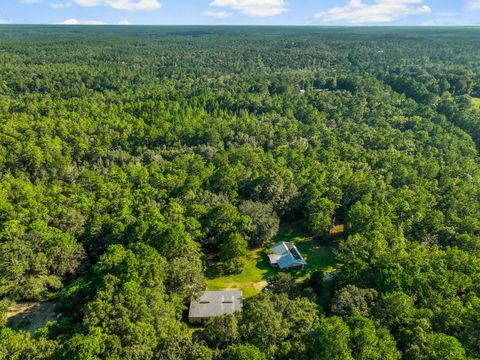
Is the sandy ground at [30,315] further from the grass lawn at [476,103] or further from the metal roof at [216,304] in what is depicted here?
the grass lawn at [476,103]

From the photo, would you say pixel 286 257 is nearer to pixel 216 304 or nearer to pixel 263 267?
pixel 263 267

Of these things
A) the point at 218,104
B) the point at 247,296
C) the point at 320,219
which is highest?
the point at 218,104

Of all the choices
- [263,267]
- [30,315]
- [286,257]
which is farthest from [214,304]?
[30,315]

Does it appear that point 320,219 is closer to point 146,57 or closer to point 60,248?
point 60,248

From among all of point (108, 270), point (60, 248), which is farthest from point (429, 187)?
point (60, 248)

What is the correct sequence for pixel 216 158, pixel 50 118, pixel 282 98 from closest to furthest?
pixel 216 158 < pixel 50 118 < pixel 282 98

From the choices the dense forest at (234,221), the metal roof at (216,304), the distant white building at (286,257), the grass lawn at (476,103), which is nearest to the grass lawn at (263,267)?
the distant white building at (286,257)

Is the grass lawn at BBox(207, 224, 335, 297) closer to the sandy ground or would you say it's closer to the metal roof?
the metal roof
